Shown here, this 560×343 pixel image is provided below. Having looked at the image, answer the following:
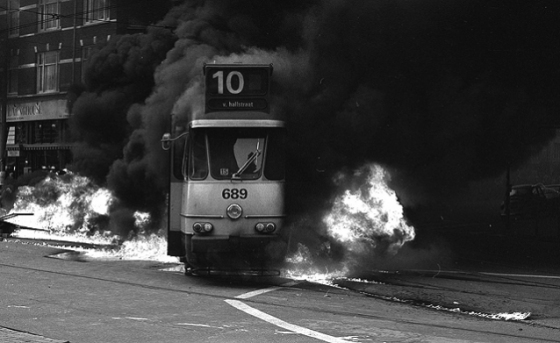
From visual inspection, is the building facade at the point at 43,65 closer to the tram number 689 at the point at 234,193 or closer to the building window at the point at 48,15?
the building window at the point at 48,15

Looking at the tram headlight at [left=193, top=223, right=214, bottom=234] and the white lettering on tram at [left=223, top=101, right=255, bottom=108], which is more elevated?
the white lettering on tram at [left=223, top=101, right=255, bottom=108]

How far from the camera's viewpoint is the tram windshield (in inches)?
497

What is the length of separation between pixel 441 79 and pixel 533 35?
11.2ft

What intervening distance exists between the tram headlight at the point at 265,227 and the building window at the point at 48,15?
28.9 m

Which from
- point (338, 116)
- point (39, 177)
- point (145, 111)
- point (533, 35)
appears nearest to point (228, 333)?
point (338, 116)

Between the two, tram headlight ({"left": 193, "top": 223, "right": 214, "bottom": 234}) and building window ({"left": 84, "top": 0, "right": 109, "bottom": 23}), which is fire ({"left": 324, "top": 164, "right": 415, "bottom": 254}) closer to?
tram headlight ({"left": 193, "top": 223, "right": 214, "bottom": 234})

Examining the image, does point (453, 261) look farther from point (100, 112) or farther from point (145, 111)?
point (100, 112)

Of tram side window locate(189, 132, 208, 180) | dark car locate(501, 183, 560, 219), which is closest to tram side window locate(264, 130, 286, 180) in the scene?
tram side window locate(189, 132, 208, 180)

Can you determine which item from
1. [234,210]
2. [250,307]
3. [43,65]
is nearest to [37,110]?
[43,65]

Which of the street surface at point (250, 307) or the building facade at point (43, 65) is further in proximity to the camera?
the building facade at point (43, 65)

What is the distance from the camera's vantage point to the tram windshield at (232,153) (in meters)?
12.6

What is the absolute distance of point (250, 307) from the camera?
10.2 m

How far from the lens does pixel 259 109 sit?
1280 centimetres

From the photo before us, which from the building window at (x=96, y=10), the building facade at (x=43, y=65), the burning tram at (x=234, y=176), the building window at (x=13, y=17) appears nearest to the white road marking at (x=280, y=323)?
the burning tram at (x=234, y=176)
